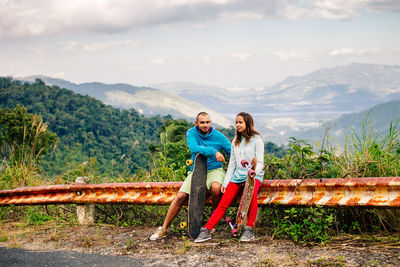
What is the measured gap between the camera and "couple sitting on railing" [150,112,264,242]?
4.27 m

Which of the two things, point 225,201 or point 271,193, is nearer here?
point 271,193

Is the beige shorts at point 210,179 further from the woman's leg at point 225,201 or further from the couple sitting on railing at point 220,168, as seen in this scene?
the woman's leg at point 225,201

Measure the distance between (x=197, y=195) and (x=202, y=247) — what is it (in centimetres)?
66

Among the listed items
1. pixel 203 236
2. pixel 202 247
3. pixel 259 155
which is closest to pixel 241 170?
pixel 259 155

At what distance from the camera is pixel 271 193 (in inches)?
168

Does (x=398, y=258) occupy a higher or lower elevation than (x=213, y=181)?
lower

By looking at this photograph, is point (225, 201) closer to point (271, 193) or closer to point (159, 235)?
point (271, 193)

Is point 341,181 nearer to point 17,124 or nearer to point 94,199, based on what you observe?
point 94,199

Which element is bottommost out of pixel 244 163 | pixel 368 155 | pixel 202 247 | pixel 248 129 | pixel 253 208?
pixel 202 247

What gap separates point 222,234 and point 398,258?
5.91 feet

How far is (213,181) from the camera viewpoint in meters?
4.63

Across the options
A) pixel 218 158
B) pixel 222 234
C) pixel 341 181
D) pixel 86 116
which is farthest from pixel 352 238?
pixel 86 116

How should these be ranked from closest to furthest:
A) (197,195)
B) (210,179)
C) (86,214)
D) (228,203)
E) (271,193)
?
(271,193) → (228,203) → (197,195) → (210,179) → (86,214)

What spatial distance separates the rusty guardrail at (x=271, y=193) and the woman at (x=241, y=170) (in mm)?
172
